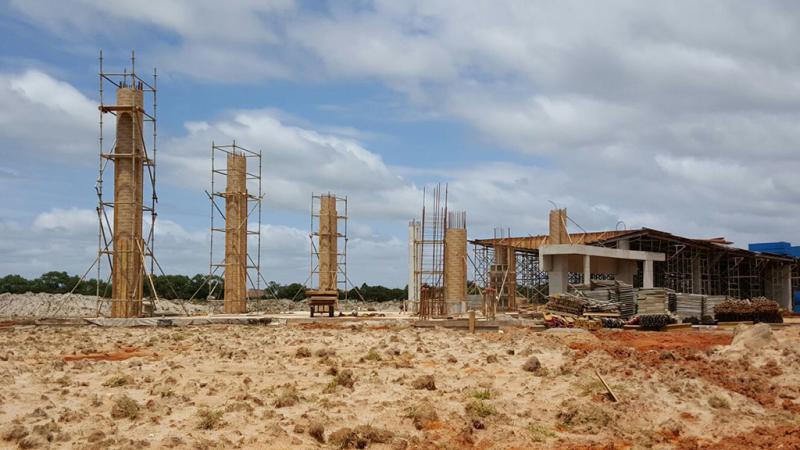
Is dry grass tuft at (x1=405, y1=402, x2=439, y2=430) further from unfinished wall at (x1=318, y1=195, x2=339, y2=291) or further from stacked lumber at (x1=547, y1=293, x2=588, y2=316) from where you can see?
unfinished wall at (x1=318, y1=195, x2=339, y2=291)

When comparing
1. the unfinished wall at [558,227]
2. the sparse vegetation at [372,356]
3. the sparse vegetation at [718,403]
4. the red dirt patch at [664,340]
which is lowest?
the sparse vegetation at [718,403]

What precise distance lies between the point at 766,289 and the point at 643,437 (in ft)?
172

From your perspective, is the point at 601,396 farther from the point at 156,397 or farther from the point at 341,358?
the point at 156,397

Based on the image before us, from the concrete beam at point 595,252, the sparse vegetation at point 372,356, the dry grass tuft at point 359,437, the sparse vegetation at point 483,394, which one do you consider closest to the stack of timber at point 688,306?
the concrete beam at point 595,252

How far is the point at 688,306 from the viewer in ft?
107

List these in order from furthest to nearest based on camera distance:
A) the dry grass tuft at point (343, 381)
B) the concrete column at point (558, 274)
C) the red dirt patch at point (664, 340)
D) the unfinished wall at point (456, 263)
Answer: the concrete column at point (558, 274)
the unfinished wall at point (456, 263)
the red dirt patch at point (664, 340)
the dry grass tuft at point (343, 381)

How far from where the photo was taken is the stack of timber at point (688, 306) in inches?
1271

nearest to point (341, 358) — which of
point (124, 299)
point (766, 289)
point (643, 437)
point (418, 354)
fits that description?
point (418, 354)

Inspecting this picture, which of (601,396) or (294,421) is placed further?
(601,396)

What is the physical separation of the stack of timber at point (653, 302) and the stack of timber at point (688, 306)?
1.35m

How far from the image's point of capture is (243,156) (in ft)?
112

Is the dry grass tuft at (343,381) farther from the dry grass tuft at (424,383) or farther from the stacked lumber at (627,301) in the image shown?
the stacked lumber at (627,301)

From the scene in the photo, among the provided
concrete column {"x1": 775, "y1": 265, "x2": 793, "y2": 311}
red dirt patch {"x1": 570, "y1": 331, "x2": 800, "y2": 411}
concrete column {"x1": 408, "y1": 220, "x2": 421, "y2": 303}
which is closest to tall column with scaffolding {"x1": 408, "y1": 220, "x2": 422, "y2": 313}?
concrete column {"x1": 408, "y1": 220, "x2": 421, "y2": 303}

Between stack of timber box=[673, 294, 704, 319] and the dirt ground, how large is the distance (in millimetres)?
14655
